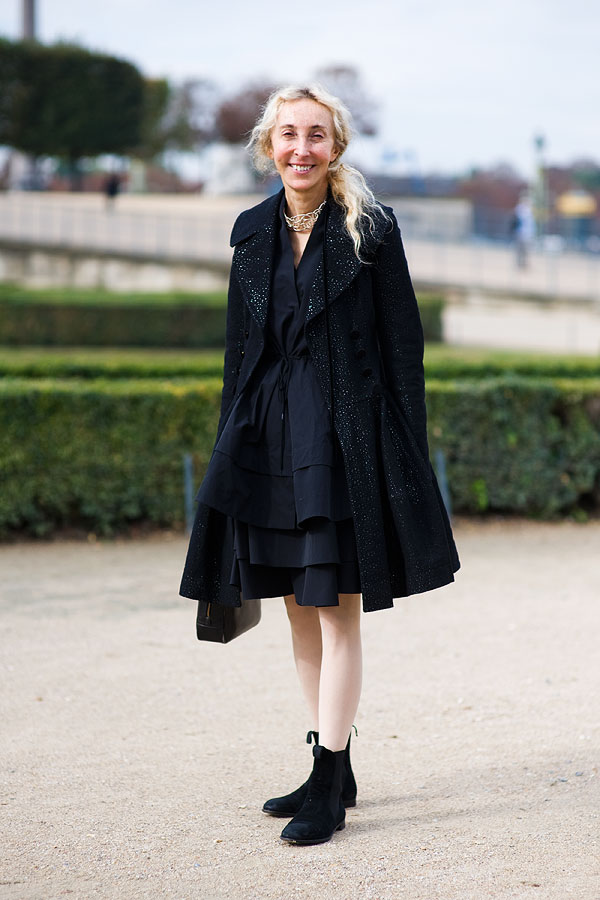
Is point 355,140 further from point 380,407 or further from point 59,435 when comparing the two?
point 59,435

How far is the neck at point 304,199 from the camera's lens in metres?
3.08

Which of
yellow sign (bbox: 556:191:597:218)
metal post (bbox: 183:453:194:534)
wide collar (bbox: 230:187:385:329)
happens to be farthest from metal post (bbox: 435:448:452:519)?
yellow sign (bbox: 556:191:597:218)

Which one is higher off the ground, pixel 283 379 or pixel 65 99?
pixel 65 99

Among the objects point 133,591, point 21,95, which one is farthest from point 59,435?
point 21,95

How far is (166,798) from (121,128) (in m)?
33.5

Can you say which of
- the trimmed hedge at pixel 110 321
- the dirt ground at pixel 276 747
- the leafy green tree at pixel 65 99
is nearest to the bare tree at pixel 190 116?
the leafy green tree at pixel 65 99

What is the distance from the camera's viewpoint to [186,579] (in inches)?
121

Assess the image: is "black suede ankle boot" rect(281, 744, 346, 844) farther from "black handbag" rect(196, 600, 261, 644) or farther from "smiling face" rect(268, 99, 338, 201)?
"smiling face" rect(268, 99, 338, 201)

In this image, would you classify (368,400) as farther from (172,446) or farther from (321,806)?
(172,446)

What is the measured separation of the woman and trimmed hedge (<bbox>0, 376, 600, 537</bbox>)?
3.95 m

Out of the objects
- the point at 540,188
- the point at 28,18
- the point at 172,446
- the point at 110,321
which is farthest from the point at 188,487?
the point at 28,18

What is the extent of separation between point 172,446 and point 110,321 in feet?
36.2

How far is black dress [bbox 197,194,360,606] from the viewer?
2.90m

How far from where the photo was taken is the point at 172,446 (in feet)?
23.3
